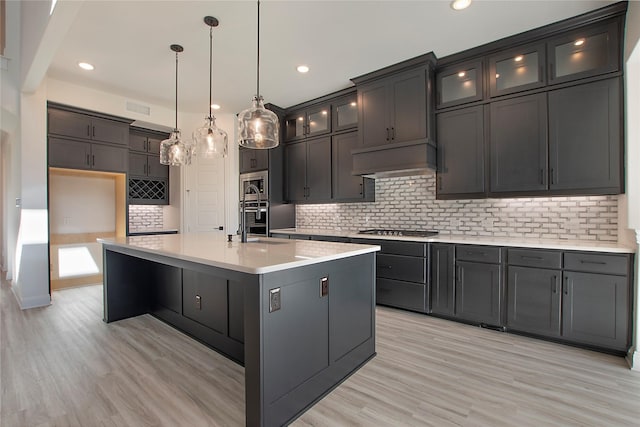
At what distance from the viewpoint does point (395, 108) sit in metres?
3.68

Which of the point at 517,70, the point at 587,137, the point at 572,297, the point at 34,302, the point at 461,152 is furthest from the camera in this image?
the point at 34,302

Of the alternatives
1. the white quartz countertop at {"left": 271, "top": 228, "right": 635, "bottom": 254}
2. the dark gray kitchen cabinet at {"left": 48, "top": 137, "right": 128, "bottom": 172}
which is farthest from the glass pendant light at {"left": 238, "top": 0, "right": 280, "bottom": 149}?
the dark gray kitchen cabinet at {"left": 48, "top": 137, "right": 128, "bottom": 172}

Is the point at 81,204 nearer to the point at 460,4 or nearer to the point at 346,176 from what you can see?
the point at 346,176

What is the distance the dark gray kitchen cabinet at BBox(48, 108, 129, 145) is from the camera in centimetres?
424

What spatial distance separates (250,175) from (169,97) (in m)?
1.70

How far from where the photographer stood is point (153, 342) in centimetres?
275

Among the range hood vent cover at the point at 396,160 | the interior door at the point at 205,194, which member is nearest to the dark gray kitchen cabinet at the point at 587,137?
the range hood vent cover at the point at 396,160

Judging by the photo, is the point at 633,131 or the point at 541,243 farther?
the point at 541,243

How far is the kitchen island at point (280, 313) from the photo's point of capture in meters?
1.59

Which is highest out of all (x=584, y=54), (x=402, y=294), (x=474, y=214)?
(x=584, y=54)

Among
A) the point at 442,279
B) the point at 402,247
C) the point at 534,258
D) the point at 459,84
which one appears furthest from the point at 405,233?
the point at 459,84

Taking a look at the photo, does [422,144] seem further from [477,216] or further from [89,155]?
[89,155]

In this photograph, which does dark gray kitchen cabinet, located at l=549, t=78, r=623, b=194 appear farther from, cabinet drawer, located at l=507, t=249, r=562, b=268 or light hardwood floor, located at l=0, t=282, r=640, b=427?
light hardwood floor, located at l=0, t=282, r=640, b=427

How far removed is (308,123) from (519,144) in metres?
3.00
